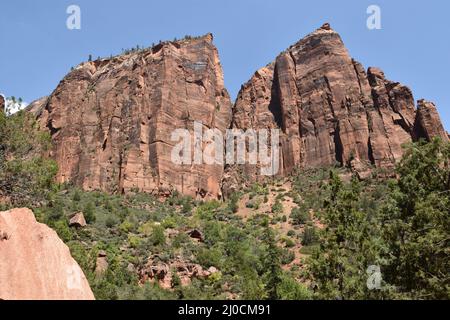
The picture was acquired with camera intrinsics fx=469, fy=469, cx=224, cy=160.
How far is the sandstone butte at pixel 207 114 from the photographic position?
6669 cm

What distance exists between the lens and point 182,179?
6712cm

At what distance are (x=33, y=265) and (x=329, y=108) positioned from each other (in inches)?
2589

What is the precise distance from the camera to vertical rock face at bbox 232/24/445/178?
67.7m

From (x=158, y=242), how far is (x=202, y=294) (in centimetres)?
1239

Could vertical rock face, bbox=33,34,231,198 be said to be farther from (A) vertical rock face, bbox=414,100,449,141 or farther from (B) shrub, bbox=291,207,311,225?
(A) vertical rock face, bbox=414,100,449,141

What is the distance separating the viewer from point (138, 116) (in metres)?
70.6

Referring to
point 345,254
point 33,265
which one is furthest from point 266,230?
point 33,265

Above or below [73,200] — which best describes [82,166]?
above

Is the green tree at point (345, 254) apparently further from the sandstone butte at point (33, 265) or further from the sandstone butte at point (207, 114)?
the sandstone butte at point (207, 114)

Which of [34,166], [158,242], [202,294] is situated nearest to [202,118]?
[158,242]

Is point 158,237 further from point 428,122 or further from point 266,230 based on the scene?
point 428,122
